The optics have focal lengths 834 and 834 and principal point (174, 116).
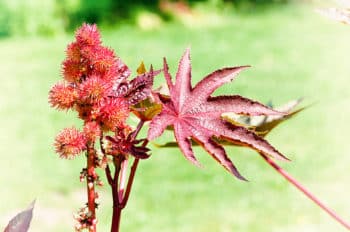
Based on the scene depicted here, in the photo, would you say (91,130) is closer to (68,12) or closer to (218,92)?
(218,92)

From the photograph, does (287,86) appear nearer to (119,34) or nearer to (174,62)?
(174,62)

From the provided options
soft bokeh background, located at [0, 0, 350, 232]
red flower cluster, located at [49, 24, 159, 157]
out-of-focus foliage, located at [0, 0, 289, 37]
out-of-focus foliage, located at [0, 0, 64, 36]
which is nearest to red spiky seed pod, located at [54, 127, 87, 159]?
red flower cluster, located at [49, 24, 159, 157]

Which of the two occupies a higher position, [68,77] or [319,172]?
[319,172]

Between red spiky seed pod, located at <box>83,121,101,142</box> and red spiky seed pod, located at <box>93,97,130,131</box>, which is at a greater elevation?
red spiky seed pod, located at <box>93,97,130,131</box>

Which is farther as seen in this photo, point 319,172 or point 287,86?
point 287,86

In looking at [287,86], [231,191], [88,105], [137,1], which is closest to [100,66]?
[88,105]

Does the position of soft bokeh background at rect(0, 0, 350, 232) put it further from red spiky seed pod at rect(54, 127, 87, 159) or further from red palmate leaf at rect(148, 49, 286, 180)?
red spiky seed pod at rect(54, 127, 87, 159)

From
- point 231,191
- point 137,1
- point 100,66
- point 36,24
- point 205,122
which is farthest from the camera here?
point 137,1
